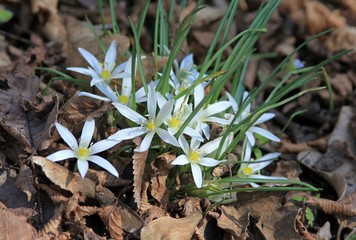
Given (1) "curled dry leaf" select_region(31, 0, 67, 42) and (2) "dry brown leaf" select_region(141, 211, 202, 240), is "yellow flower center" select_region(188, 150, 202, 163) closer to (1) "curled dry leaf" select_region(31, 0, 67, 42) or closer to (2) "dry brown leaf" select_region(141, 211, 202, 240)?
(2) "dry brown leaf" select_region(141, 211, 202, 240)

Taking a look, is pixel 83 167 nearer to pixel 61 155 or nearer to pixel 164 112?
pixel 61 155

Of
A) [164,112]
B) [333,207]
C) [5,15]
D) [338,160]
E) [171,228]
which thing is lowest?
[338,160]

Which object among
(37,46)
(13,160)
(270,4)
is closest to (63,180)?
(13,160)

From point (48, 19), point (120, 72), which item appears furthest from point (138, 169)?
point (48, 19)

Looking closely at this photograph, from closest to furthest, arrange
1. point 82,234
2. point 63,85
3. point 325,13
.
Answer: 1. point 82,234
2. point 63,85
3. point 325,13

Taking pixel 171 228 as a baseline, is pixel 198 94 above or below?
above

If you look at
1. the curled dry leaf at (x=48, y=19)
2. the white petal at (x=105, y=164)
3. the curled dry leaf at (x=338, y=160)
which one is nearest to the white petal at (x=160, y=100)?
the white petal at (x=105, y=164)

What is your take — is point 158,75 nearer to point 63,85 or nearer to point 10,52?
point 63,85
